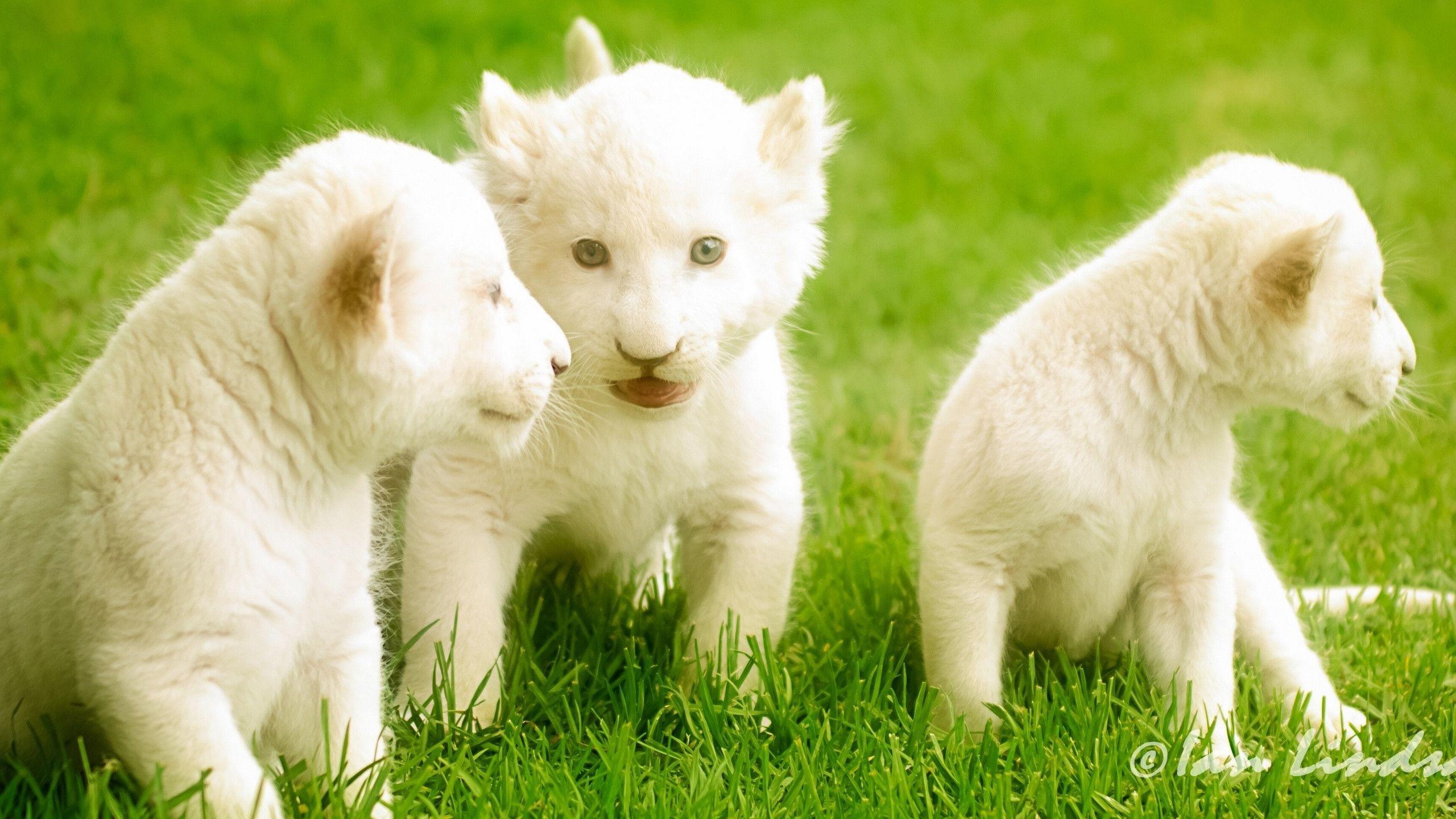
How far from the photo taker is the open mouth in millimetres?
3547

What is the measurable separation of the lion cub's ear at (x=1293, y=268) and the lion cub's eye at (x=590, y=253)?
5.52 feet

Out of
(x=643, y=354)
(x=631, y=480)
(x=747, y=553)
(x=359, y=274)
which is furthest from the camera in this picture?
(x=747, y=553)

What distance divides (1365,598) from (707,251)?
2.68 metres

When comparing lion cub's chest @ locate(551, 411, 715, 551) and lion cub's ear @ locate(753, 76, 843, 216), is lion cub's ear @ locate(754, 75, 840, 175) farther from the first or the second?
lion cub's chest @ locate(551, 411, 715, 551)

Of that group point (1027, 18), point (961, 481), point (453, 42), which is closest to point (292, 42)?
point (453, 42)

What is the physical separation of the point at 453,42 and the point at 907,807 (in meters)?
7.74

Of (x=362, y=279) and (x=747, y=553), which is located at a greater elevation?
(x=362, y=279)

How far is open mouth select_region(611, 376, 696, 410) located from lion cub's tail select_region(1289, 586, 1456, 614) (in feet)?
7.69

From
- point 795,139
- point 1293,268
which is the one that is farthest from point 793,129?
point 1293,268

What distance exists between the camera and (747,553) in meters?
4.03

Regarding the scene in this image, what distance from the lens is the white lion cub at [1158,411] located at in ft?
12.1

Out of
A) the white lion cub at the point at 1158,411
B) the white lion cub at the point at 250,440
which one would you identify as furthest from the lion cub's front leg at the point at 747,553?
the white lion cub at the point at 250,440

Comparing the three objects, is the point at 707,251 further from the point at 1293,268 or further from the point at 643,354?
the point at 1293,268

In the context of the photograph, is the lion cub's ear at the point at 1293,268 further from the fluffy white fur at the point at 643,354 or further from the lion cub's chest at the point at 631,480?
the lion cub's chest at the point at 631,480
